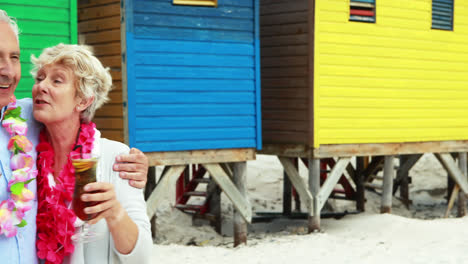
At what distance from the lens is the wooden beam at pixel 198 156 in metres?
9.70

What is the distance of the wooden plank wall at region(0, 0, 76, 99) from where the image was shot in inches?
311

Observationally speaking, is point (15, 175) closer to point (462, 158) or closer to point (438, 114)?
point (438, 114)

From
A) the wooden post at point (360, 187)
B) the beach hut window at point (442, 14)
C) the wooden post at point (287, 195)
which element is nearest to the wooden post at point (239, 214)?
the wooden post at point (287, 195)

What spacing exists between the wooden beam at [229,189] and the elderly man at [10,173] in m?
7.44

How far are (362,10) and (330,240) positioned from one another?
387 centimetres

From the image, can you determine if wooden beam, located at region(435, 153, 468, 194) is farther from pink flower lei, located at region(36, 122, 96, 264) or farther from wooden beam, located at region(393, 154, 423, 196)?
pink flower lei, located at region(36, 122, 96, 264)

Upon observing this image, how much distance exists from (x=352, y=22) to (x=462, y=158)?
173 inches

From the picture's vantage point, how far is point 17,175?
284 cm

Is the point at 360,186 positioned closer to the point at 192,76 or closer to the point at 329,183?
the point at 329,183

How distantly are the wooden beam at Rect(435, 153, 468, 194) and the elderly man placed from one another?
11.2 meters

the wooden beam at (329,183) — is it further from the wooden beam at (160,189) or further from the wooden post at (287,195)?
the wooden beam at (160,189)

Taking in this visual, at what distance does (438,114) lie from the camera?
12.6 m

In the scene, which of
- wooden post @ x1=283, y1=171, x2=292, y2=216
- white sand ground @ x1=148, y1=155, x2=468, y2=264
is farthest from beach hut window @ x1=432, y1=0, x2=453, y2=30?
wooden post @ x1=283, y1=171, x2=292, y2=216

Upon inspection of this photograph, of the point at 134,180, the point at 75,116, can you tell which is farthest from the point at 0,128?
the point at 134,180
